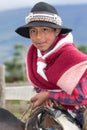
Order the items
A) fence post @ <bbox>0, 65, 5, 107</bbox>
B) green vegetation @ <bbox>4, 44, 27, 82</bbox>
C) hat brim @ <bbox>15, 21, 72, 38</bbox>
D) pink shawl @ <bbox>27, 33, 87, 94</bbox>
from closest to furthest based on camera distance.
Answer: pink shawl @ <bbox>27, 33, 87, 94</bbox> < hat brim @ <bbox>15, 21, 72, 38</bbox> < fence post @ <bbox>0, 65, 5, 107</bbox> < green vegetation @ <bbox>4, 44, 27, 82</bbox>

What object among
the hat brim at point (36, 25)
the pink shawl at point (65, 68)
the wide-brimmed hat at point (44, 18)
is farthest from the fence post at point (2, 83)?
the pink shawl at point (65, 68)

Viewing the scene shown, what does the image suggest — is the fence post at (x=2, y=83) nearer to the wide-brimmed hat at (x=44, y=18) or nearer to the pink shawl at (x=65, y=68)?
Answer: the wide-brimmed hat at (x=44, y=18)

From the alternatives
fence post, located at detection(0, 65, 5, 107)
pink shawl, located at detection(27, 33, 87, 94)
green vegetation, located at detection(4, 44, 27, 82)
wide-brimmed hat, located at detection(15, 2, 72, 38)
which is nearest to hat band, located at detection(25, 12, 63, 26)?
wide-brimmed hat, located at detection(15, 2, 72, 38)

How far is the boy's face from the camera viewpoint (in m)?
3.77

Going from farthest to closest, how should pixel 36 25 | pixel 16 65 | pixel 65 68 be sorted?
pixel 16 65, pixel 36 25, pixel 65 68

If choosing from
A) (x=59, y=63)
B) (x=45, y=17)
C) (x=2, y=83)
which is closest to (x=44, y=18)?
(x=45, y=17)

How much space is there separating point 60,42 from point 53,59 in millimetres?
129

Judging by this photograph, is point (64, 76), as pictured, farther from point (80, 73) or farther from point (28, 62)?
point (28, 62)

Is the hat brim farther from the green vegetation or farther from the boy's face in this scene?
the green vegetation

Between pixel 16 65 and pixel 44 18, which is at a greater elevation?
pixel 44 18

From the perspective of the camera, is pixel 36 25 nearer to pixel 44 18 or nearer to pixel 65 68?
pixel 44 18

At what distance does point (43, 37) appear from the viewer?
3766mm

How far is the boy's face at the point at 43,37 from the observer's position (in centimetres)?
377

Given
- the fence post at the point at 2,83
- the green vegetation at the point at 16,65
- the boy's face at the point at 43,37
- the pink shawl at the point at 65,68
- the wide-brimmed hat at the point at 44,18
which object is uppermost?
the wide-brimmed hat at the point at 44,18
